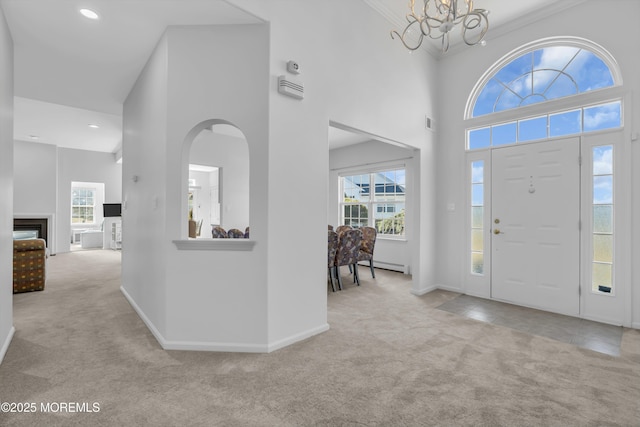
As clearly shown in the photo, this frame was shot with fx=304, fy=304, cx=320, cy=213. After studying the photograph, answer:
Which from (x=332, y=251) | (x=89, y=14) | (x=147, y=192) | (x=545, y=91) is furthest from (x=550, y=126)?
(x=89, y=14)

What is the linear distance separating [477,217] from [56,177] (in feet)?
33.1

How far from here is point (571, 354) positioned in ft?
8.36

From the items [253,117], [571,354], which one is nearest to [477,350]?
[571,354]

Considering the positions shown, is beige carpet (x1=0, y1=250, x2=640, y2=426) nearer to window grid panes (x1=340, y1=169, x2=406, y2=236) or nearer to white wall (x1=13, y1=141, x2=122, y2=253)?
window grid panes (x1=340, y1=169, x2=406, y2=236)

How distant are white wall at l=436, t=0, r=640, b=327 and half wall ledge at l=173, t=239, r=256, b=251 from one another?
128 inches

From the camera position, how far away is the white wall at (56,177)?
25.2 ft

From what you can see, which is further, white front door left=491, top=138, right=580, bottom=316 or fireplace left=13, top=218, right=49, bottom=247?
fireplace left=13, top=218, right=49, bottom=247

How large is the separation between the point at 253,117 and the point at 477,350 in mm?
2741

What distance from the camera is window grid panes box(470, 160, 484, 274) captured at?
4.30 m

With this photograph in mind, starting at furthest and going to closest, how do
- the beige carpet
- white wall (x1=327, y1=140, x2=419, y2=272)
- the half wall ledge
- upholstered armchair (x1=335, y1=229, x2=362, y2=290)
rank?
white wall (x1=327, y1=140, x2=419, y2=272) → upholstered armchair (x1=335, y1=229, x2=362, y2=290) → the half wall ledge → the beige carpet

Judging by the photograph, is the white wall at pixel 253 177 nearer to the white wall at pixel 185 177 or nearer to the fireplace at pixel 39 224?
the white wall at pixel 185 177

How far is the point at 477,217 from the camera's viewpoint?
435 centimetres

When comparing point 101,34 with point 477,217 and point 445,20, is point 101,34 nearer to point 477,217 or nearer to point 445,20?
point 445,20

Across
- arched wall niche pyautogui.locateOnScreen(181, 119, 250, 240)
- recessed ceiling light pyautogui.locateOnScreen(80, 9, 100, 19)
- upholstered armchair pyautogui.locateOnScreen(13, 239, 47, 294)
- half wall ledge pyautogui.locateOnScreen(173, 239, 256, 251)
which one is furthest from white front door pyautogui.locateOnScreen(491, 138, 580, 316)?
upholstered armchair pyautogui.locateOnScreen(13, 239, 47, 294)
